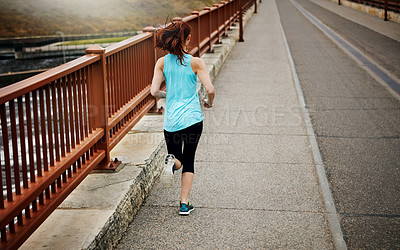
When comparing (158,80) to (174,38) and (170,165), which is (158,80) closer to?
(174,38)

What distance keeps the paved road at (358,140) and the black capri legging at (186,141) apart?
151 centimetres

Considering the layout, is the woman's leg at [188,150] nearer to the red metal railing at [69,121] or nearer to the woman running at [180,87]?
the woman running at [180,87]

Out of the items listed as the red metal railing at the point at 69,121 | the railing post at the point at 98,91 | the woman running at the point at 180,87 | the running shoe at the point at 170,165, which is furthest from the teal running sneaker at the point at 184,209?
the railing post at the point at 98,91

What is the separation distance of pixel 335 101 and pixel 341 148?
10.3 ft

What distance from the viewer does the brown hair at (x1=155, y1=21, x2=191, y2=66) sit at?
4164 mm

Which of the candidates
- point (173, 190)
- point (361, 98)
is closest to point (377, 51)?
point (361, 98)

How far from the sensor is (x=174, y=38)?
164 inches

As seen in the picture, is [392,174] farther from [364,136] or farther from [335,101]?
[335,101]

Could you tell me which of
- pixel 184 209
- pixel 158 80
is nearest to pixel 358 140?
pixel 184 209

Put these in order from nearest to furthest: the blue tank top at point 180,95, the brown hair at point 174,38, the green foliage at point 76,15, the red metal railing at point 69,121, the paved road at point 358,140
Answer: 1. the red metal railing at point 69,121
2. the brown hair at point 174,38
3. the blue tank top at point 180,95
4. the paved road at point 358,140
5. the green foliage at point 76,15

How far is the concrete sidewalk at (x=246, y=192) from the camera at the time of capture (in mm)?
4250

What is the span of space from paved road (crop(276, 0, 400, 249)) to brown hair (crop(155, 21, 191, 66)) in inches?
83.9

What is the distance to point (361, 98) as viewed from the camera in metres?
10.1

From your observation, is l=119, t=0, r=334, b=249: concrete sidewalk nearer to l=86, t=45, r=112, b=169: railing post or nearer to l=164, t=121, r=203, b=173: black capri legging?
l=164, t=121, r=203, b=173: black capri legging
